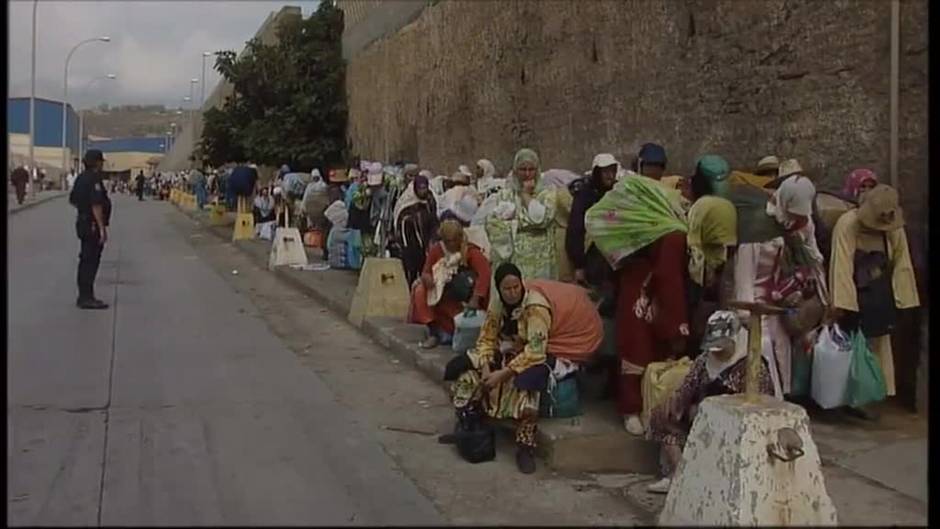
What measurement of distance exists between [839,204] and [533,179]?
2047 mm

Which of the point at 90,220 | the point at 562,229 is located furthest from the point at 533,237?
the point at 90,220

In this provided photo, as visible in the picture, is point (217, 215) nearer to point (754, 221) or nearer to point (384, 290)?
point (384, 290)

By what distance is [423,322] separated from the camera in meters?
8.93

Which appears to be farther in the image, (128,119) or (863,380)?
(863,380)

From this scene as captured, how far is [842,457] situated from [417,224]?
207 inches

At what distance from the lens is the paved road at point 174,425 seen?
7.94 feet

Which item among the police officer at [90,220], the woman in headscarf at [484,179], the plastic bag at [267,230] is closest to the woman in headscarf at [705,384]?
the woman in headscarf at [484,179]

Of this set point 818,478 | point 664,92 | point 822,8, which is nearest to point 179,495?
point 818,478

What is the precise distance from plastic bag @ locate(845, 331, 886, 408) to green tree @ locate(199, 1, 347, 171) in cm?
631

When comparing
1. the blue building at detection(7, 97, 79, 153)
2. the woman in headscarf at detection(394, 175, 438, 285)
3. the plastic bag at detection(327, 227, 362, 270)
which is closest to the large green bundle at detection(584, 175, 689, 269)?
the blue building at detection(7, 97, 79, 153)

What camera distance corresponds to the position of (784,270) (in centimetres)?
618

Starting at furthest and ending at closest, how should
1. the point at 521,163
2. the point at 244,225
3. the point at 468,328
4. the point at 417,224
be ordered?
the point at 244,225 → the point at 417,224 → the point at 468,328 → the point at 521,163

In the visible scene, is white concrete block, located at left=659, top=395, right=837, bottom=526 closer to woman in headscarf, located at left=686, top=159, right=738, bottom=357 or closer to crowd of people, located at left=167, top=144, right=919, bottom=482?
crowd of people, located at left=167, top=144, right=919, bottom=482

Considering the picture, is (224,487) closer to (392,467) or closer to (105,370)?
(392,467)
